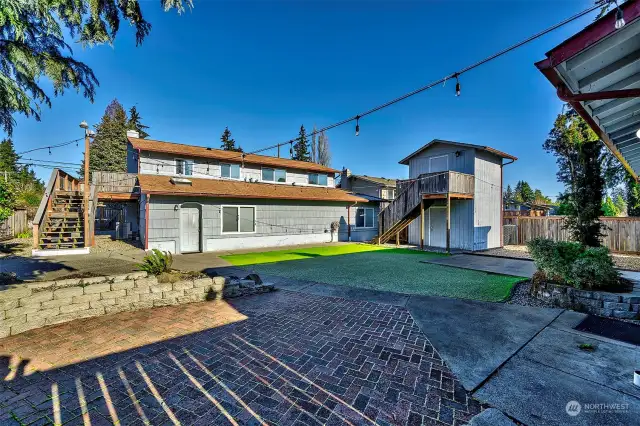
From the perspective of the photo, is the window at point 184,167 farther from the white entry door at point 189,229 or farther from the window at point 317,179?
the window at point 317,179

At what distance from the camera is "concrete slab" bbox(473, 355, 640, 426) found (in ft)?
7.14

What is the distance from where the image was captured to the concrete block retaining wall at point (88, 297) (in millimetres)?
3850

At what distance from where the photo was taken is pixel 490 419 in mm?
2156

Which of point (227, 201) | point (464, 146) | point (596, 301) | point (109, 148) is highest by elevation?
point (109, 148)

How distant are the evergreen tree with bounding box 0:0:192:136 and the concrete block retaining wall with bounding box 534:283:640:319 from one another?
9375 mm

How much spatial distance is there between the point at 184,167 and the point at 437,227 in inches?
571

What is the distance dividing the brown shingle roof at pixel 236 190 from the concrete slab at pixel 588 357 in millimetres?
12060

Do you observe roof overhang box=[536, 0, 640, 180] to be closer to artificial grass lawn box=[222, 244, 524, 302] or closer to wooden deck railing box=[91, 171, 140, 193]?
artificial grass lawn box=[222, 244, 524, 302]

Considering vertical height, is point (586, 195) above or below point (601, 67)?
below

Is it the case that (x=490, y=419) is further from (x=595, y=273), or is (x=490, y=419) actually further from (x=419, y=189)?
(x=419, y=189)

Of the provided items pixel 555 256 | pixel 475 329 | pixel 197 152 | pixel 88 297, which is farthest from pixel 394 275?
pixel 197 152

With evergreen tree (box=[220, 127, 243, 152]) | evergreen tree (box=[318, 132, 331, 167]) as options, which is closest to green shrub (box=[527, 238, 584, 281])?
evergreen tree (box=[318, 132, 331, 167])

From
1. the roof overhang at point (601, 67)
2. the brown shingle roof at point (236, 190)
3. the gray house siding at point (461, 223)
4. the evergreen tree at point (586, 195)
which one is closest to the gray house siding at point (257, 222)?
the brown shingle roof at point (236, 190)

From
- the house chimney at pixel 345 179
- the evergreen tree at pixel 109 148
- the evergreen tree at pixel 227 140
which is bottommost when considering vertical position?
the house chimney at pixel 345 179
